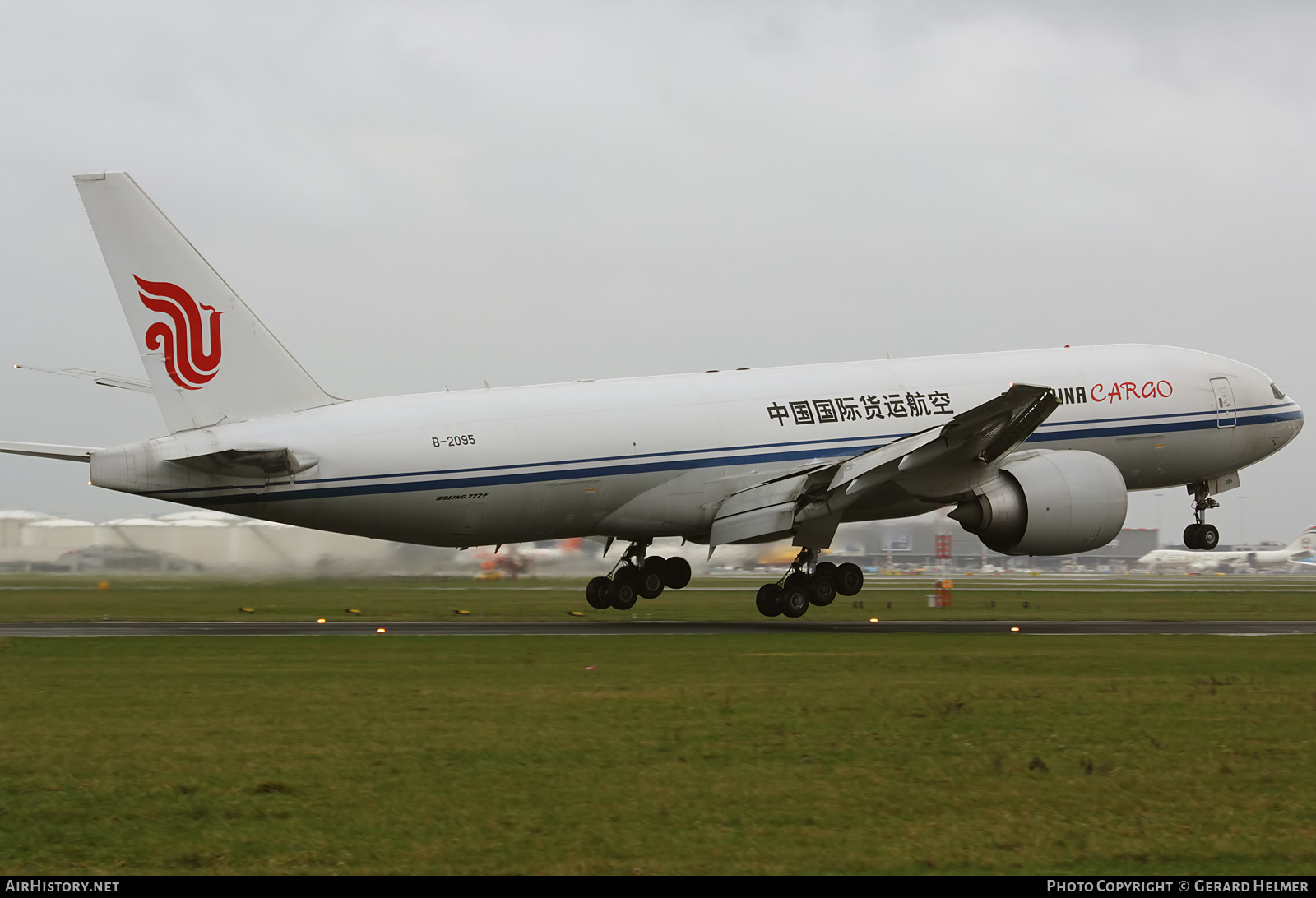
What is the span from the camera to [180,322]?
1125 inches

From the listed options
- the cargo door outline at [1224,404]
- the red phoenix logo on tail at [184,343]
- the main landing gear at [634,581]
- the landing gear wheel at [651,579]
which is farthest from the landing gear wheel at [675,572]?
the cargo door outline at [1224,404]

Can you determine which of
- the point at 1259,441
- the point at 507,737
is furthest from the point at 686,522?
the point at 507,737

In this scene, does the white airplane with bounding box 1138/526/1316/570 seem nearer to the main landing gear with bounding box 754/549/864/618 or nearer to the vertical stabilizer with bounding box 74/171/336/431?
the main landing gear with bounding box 754/549/864/618

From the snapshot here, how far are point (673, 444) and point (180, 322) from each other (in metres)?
11.1

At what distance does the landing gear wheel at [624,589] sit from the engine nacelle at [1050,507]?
8931 mm

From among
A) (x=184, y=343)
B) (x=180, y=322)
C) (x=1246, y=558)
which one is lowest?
(x=1246, y=558)

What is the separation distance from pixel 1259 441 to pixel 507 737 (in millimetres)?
29318

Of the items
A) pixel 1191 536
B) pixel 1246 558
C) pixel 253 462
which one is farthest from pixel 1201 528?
pixel 1246 558

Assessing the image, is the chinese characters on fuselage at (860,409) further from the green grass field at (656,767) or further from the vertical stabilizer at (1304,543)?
the vertical stabilizer at (1304,543)

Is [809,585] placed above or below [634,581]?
below

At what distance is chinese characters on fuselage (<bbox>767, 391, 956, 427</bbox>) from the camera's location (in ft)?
111

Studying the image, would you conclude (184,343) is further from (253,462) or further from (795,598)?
(795,598)

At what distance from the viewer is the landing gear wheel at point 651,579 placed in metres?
36.5

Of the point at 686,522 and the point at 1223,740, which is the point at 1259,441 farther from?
the point at 1223,740
